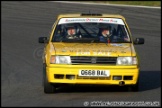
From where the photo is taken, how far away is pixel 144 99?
10.3 metres

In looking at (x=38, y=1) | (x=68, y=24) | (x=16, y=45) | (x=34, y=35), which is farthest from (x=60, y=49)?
(x=38, y=1)

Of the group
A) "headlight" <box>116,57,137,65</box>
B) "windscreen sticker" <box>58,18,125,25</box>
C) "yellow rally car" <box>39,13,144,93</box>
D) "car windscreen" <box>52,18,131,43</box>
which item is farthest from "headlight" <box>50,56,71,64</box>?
"windscreen sticker" <box>58,18,125,25</box>

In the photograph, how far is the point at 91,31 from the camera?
12188mm

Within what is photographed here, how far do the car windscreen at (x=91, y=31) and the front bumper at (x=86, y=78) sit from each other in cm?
118

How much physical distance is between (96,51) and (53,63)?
778 millimetres

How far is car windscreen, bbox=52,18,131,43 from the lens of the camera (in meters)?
11.9

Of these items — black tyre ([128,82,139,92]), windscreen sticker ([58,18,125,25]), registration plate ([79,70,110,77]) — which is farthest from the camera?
windscreen sticker ([58,18,125,25])

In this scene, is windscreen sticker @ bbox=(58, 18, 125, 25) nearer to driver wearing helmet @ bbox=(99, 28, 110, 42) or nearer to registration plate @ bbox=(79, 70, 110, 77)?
driver wearing helmet @ bbox=(99, 28, 110, 42)

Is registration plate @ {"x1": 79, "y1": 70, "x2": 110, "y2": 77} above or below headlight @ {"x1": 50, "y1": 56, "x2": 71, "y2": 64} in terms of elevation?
below

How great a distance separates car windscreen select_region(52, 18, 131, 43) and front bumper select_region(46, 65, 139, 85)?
3.88 feet

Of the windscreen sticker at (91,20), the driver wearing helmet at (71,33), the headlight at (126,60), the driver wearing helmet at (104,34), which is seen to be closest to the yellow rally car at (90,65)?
the headlight at (126,60)

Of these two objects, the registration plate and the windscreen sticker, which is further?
the windscreen sticker

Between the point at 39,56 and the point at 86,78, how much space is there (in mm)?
6837

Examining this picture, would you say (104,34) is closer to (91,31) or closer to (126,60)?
(91,31)
